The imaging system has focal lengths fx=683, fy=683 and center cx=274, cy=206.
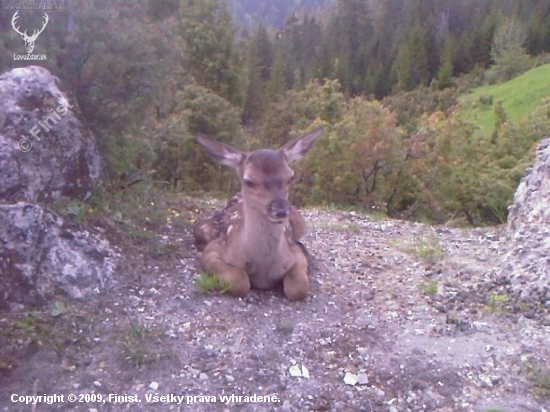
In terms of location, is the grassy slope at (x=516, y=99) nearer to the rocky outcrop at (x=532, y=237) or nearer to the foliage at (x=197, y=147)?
the foliage at (x=197, y=147)

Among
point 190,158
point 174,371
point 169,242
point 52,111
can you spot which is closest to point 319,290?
point 169,242

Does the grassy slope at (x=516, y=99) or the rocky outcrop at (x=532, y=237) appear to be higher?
the rocky outcrop at (x=532, y=237)

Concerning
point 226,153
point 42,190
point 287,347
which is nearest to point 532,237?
point 287,347

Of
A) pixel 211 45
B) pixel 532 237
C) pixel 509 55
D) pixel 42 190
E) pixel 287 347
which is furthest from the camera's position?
pixel 509 55

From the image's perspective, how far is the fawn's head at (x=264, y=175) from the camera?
256 inches

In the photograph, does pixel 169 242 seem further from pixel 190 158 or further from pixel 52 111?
pixel 190 158

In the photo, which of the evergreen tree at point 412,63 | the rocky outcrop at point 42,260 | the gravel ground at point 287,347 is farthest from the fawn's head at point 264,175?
the evergreen tree at point 412,63

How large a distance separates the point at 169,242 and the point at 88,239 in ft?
4.36

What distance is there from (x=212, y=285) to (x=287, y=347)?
3.96ft

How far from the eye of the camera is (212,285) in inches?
264

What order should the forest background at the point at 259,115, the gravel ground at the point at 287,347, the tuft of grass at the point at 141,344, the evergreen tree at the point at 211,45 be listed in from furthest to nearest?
the evergreen tree at the point at 211,45 < the forest background at the point at 259,115 < the tuft of grass at the point at 141,344 < the gravel ground at the point at 287,347

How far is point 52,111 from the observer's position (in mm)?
7016

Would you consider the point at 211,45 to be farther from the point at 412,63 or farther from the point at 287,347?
the point at 412,63

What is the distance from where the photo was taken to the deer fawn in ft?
22.0
